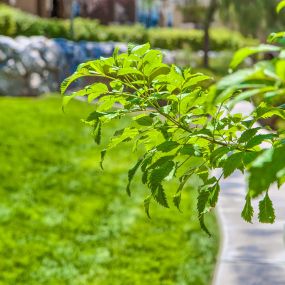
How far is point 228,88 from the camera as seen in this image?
4.92 feet

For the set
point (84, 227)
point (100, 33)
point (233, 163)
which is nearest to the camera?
point (233, 163)

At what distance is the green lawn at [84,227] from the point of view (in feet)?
21.1

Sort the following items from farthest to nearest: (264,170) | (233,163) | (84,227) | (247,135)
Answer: (84,227)
(247,135)
(233,163)
(264,170)

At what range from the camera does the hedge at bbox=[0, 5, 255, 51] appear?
17.8m

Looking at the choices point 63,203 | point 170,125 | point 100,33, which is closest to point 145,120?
point 170,125

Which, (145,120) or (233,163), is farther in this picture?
(145,120)

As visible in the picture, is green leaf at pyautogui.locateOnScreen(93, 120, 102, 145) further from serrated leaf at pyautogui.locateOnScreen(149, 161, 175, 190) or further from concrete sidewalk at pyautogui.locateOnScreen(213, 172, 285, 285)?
concrete sidewalk at pyautogui.locateOnScreen(213, 172, 285, 285)

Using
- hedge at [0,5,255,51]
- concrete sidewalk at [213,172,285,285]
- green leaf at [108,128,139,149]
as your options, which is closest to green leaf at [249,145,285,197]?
green leaf at [108,128,139,149]

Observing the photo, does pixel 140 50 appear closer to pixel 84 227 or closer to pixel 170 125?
pixel 170 125

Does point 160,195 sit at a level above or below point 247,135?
below

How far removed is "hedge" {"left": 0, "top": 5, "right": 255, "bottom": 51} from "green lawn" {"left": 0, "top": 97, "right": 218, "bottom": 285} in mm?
7300

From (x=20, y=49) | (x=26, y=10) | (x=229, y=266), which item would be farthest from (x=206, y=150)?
(x=26, y=10)

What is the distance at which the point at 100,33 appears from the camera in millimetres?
22234

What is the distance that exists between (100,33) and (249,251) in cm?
1678
